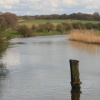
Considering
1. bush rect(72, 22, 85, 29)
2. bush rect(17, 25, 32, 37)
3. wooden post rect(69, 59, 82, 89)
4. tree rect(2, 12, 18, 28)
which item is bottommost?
wooden post rect(69, 59, 82, 89)

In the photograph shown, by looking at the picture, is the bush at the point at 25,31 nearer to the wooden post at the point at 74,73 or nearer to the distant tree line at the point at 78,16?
the distant tree line at the point at 78,16

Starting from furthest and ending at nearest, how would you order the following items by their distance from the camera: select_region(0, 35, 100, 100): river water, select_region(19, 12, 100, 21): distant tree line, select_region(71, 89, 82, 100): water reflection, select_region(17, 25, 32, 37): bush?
select_region(19, 12, 100, 21): distant tree line, select_region(17, 25, 32, 37): bush, select_region(0, 35, 100, 100): river water, select_region(71, 89, 82, 100): water reflection

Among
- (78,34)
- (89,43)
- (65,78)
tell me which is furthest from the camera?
(78,34)

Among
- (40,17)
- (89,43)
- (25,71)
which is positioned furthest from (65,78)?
(40,17)

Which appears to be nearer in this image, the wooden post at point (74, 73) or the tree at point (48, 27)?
the wooden post at point (74, 73)

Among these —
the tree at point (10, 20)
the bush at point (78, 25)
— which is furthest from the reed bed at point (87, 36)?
the tree at point (10, 20)

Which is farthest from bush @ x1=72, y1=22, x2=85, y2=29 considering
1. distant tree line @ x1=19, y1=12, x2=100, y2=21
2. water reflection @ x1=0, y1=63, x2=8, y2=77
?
water reflection @ x1=0, y1=63, x2=8, y2=77

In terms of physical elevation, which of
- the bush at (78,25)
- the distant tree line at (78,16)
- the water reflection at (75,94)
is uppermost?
the distant tree line at (78,16)

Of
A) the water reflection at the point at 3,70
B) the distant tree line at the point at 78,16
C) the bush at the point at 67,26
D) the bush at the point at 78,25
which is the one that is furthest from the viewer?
the distant tree line at the point at 78,16

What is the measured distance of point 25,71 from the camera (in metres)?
21.0

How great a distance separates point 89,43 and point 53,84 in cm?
2556

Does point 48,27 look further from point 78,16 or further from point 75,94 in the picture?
point 75,94

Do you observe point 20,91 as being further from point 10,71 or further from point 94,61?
point 94,61

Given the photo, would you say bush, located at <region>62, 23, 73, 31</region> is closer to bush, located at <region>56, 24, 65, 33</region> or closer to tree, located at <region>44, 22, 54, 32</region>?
bush, located at <region>56, 24, 65, 33</region>
